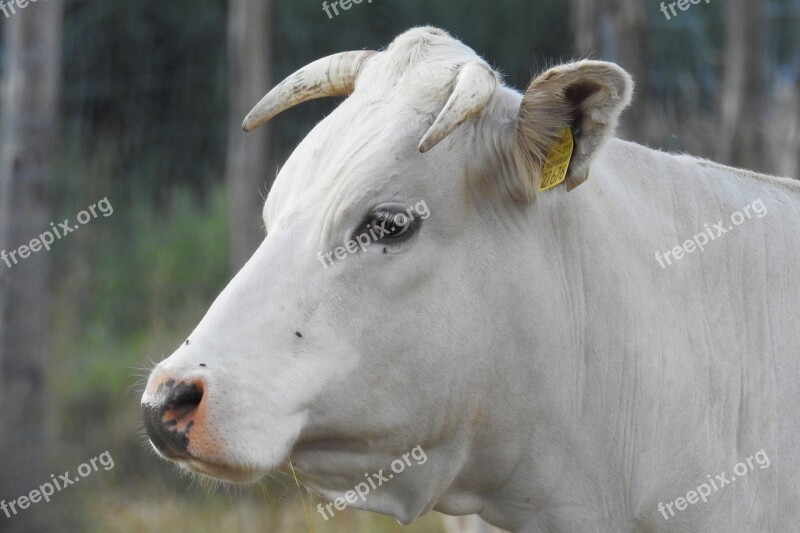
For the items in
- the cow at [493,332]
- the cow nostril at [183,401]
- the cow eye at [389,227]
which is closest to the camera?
the cow nostril at [183,401]

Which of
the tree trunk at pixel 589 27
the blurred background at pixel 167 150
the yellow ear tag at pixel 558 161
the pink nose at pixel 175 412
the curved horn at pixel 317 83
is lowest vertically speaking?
the blurred background at pixel 167 150

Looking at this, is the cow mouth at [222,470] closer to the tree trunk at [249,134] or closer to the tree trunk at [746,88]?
the tree trunk at [249,134]

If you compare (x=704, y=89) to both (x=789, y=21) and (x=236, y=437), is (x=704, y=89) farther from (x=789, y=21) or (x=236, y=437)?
(x=236, y=437)

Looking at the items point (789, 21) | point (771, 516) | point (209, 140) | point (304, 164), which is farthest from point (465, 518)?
point (789, 21)

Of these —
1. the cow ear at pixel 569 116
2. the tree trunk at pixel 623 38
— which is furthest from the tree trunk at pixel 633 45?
the cow ear at pixel 569 116

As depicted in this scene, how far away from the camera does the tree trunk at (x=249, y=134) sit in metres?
7.44

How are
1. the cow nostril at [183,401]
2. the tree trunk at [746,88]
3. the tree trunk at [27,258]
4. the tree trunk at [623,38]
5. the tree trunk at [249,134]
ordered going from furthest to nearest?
the tree trunk at [249,134] → the tree trunk at [746,88] → the tree trunk at [27,258] → the tree trunk at [623,38] → the cow nostril at [183,401]

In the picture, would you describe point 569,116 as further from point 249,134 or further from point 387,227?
point 249,134

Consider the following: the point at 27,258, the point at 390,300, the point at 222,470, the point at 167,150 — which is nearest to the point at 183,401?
the point at 222,470

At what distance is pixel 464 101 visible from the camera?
9.14ft

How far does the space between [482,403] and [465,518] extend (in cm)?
237

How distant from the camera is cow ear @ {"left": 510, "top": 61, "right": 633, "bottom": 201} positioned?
2840 millimetres

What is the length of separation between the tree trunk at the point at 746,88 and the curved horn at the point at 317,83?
13.2 feet

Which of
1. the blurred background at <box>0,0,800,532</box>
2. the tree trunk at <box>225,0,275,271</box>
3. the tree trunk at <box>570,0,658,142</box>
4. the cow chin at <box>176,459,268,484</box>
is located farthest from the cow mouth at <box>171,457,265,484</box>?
the tree trunk at <box>225,0,275,271</box>
